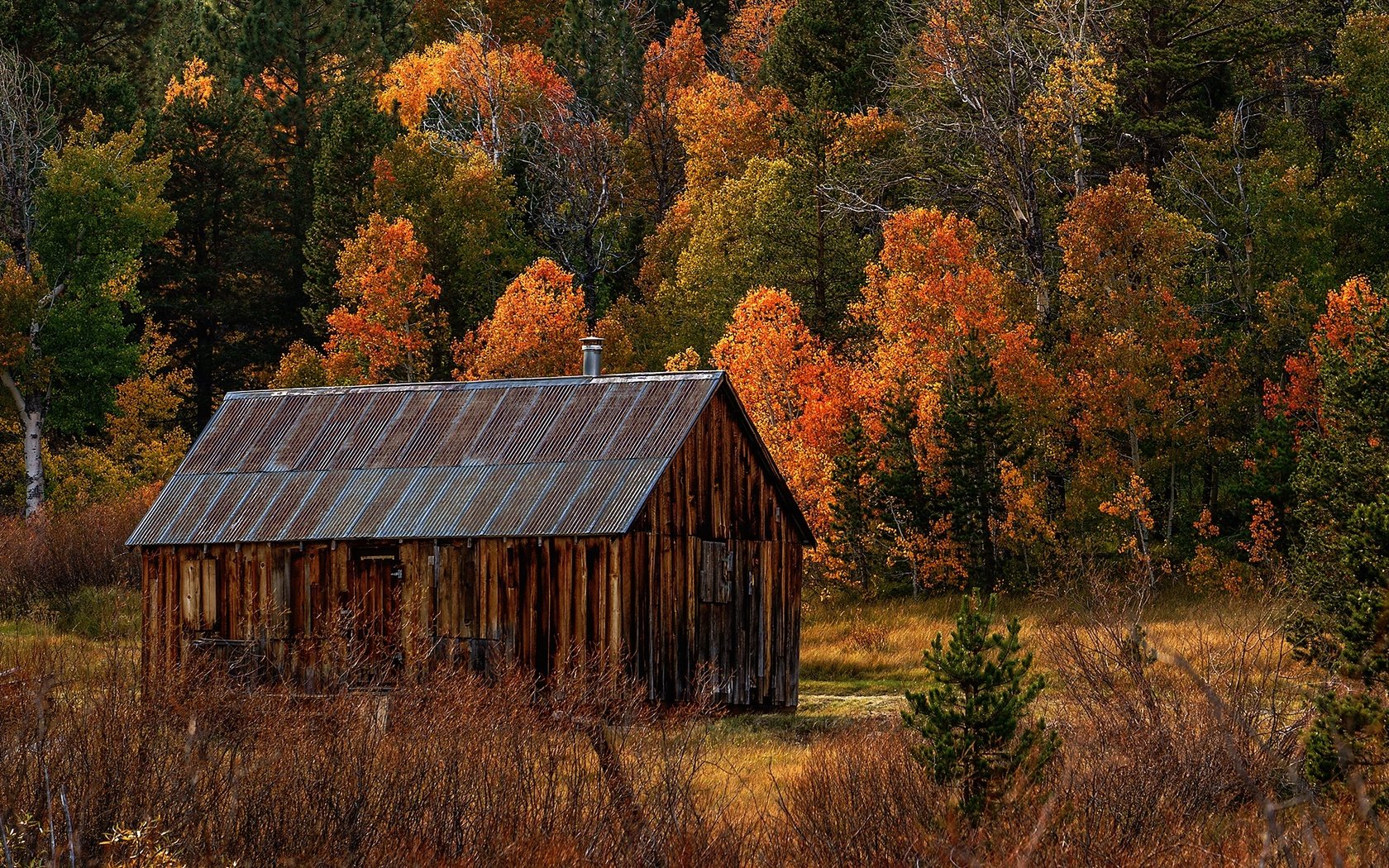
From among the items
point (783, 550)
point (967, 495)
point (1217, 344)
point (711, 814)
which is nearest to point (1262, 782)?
point (711, 814)

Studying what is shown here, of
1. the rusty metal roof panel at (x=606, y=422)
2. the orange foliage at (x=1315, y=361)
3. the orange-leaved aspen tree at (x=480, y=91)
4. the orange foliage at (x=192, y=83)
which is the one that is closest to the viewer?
the rusty metal roof panel at (x=606, y=422)

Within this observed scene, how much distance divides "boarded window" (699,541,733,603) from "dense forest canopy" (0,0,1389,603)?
29.2 feet

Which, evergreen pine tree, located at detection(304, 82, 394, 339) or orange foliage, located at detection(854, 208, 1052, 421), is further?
evergreen pine tree, located at detection(304, 82, 394, 339)

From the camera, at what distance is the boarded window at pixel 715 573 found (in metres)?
27.1

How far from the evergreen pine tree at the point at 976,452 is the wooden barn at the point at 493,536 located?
1124 cm

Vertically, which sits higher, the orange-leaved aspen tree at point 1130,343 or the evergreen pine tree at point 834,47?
the evergreen pine tree at point 834,47

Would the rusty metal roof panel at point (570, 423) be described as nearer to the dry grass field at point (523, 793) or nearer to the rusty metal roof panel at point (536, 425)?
the rusty metal roof panel at point (536, 425)

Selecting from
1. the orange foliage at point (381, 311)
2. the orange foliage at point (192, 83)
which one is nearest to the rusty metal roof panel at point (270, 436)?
the orange foliage at point (381, 311)

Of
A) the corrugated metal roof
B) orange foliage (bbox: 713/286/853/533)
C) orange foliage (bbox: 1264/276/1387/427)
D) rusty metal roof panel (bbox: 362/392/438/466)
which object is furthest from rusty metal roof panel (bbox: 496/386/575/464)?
orange foliage (bbox: 1264/276/1387/427)

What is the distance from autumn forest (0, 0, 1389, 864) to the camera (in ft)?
135

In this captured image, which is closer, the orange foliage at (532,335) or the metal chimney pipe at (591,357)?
→ the metal chimney pipe at (591,357)

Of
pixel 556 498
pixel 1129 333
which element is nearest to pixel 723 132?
pixel 1129 333

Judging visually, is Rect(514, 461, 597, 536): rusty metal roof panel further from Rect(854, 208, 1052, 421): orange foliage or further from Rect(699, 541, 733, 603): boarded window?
Rect(854, 208, 1052, 421): orange foliage

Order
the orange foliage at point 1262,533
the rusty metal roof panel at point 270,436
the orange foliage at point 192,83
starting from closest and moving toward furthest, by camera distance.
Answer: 1. the rusty metal roof panel at point 270,436
2. the orange foliage at point 1262,533
3. the orange foliage at point 192,83
